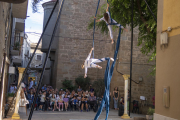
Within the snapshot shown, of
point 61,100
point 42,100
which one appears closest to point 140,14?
point 61,100

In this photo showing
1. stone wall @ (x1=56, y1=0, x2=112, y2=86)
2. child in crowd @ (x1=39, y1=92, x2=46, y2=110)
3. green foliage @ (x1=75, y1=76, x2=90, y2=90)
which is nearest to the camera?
child in crowd @ (x1=39, y1=92, x2=46, y2=110)

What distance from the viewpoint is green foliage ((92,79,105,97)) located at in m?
14.5

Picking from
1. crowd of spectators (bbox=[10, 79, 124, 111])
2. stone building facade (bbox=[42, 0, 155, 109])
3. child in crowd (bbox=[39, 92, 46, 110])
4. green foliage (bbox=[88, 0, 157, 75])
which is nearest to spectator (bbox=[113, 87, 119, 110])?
stone building facade (bbox=[42, 0, 155, 109])

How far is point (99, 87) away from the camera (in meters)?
14.6

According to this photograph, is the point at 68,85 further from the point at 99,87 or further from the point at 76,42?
the point at 76,42

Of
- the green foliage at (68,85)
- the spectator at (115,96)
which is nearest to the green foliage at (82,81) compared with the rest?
the green foliage at (68,85)

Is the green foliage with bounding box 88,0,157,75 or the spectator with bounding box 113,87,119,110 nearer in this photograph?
the green foliage with bounding box 88,0,157,75

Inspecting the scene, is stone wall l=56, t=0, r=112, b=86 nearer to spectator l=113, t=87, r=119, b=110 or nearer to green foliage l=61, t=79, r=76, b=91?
green foliage l=61, t=79, r=76, b=91

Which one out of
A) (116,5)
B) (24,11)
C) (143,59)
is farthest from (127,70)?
(24,11)

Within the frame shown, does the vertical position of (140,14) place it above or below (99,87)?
above

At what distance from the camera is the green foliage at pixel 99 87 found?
47.4 ft

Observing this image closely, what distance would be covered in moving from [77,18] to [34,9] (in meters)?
13.4

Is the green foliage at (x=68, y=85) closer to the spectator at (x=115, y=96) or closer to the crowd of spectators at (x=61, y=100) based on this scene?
the crowd of spectators at (x=61, y=100)

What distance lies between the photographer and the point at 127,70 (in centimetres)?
1358
